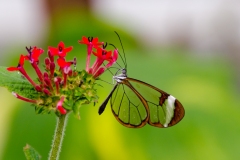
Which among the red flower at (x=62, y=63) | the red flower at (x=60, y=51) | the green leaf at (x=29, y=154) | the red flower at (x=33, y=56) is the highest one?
the red flower at (x=60, y=51)

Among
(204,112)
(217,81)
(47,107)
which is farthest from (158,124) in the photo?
(217,81)

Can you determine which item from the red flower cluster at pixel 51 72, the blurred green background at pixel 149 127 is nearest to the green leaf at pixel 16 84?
the red flower cluster at pixel 51 72

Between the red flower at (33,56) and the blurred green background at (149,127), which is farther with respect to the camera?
the blurred green background at (149,127)

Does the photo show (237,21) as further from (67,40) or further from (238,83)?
(67,40)

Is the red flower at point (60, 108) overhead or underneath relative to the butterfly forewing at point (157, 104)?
underneath

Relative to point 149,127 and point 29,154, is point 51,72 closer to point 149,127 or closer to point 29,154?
point 29,154

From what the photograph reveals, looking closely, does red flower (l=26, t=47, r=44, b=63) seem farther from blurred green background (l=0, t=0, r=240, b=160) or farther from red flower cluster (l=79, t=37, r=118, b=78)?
blurred green background (l=0, t=0, r=240, b=160)

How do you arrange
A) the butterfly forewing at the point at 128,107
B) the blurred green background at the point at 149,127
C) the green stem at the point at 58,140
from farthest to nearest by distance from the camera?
the blurred green background at the point at 149,127, the butterfly forewing at the point at 128,107, the green stem at the point at 58,140

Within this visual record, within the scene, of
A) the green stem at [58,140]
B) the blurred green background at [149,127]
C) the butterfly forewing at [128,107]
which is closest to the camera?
the green stem at [58,140]

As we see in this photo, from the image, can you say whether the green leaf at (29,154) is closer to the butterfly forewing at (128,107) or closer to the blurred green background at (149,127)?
the butterfly forewing at (128,107)
